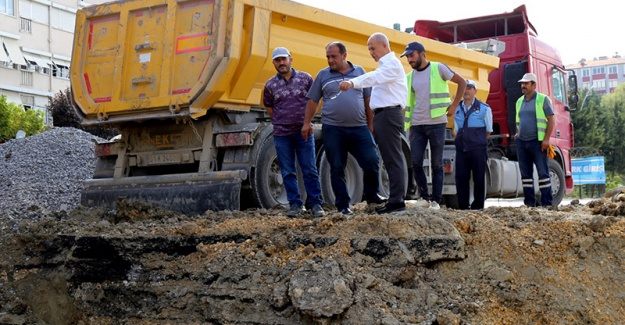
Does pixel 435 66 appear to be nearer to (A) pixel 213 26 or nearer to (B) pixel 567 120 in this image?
(A) pixel 213 26

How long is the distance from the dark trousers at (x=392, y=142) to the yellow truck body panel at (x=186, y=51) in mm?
1658

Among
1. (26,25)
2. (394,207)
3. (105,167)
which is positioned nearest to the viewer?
(394,207)

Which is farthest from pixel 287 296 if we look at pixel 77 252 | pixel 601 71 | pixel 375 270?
pixel 601 71

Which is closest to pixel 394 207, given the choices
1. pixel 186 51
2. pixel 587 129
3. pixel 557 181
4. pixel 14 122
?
pixel 186 51

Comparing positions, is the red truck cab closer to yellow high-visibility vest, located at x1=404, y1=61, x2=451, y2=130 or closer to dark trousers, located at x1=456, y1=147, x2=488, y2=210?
dark trousers, located at x1=456, y1=147, x2=488, y2=210

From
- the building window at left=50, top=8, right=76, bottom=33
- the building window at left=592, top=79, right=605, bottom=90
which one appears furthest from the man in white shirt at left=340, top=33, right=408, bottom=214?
the building window at left=592, top=79, right=605, bottom=90

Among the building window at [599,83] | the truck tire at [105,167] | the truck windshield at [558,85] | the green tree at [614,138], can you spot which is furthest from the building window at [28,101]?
the building window at [599,83]

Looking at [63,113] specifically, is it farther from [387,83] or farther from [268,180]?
[387,83]

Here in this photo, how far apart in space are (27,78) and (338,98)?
98.7 feet

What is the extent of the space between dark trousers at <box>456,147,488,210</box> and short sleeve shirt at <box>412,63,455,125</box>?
43.9 inches

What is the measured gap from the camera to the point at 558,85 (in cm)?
1233

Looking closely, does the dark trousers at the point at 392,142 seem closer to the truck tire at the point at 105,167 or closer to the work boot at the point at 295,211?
the work boot at the point at 295,211

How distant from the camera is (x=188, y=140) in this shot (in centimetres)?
710

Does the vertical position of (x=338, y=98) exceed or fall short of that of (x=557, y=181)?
it exceeds it
